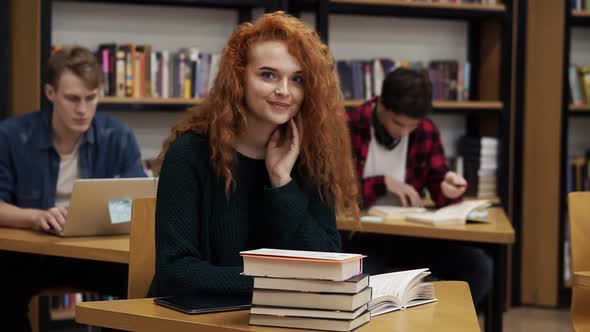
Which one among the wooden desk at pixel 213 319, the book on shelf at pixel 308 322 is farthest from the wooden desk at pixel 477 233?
the book on shelf at pixel 308 322

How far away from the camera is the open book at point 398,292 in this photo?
189cm

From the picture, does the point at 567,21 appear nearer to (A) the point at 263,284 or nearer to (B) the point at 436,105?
(B) the point at 436,105

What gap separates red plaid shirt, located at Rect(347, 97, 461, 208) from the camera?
3.83 m

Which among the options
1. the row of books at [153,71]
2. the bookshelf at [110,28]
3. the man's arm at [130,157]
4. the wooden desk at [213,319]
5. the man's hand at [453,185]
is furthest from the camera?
the row of books at [153,71]

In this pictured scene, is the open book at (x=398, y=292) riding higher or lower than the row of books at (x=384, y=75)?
lower

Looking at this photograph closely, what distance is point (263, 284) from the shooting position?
1674 mm

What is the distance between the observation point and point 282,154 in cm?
227

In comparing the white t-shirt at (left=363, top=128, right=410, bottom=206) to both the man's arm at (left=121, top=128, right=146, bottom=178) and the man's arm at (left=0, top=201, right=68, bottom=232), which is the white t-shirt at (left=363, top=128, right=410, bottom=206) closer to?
the man's arm at (left=121, top=128, right=146, bottom=178)

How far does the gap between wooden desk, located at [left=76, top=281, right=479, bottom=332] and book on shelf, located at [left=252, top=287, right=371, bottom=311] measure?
54 millimetres

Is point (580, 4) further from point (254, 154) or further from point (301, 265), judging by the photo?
point (301, 265)

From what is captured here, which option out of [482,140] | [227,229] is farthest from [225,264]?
[482,140]

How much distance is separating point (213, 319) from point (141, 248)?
Answer: 0.58 m

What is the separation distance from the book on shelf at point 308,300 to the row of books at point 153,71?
2.82 metres

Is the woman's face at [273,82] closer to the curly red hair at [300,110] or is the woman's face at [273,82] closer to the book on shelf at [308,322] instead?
the curly red hair at [300,110]
